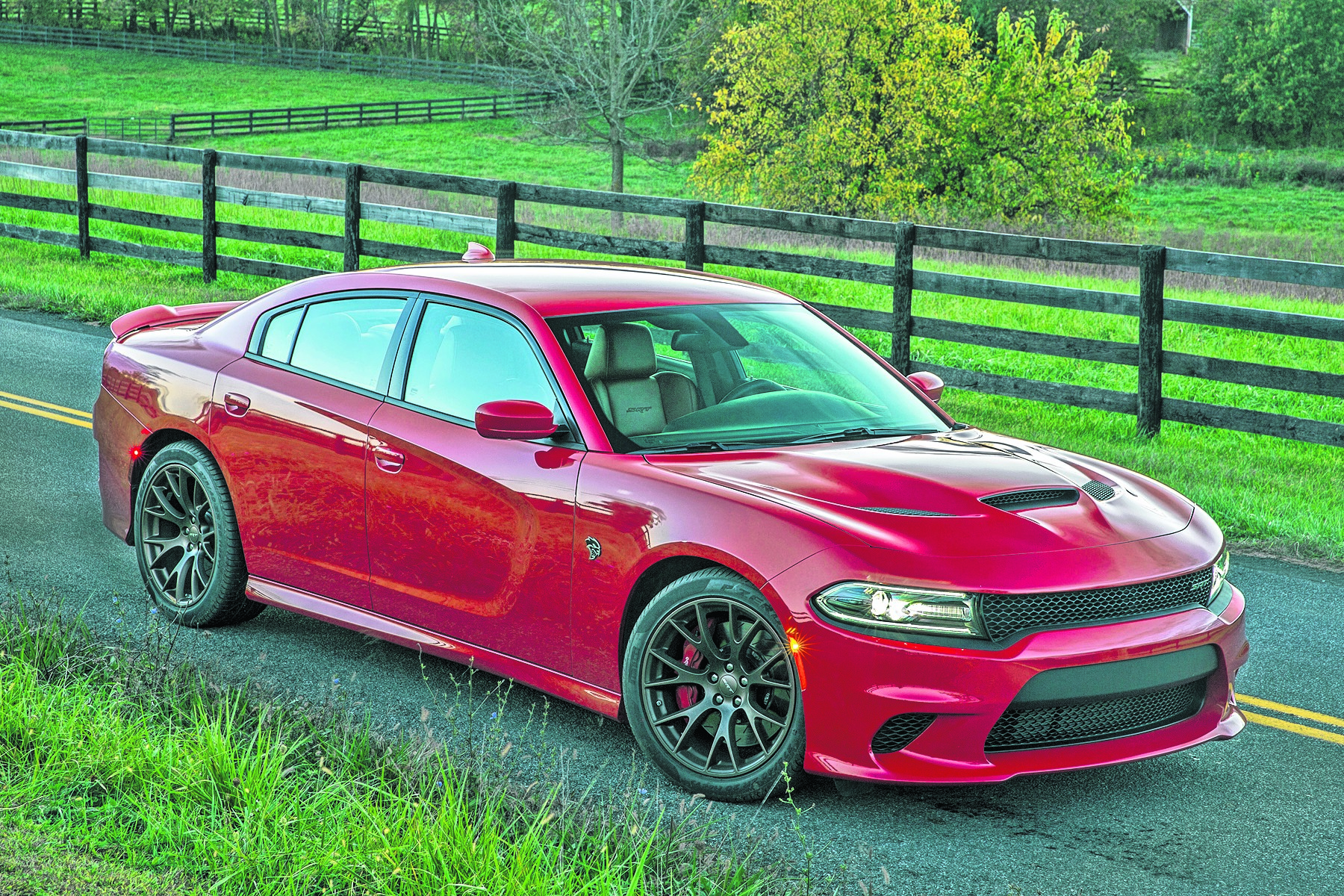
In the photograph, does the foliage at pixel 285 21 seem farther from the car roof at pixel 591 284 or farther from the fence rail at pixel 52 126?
the car roof at pixel 591 284

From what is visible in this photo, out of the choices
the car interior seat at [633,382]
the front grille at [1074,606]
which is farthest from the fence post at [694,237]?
the front grille at [1074,606]

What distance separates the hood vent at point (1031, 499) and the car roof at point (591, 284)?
1549 mm

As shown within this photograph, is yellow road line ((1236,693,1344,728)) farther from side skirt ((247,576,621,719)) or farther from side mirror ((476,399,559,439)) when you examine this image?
side mirror ((476,399,559,439))

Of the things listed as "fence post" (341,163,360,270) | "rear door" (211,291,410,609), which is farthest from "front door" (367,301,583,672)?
"fence post" (341,163,360,270)

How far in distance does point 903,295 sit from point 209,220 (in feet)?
28.8

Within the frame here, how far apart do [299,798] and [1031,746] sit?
2.10 metres

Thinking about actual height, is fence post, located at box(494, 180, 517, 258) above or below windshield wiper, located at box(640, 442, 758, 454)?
above

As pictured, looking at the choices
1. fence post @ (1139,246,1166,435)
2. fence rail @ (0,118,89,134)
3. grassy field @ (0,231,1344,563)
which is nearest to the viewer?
grassy field @ (0,231,1344,563)

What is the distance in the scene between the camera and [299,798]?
4074 millimetres

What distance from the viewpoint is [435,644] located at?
17.0 ft

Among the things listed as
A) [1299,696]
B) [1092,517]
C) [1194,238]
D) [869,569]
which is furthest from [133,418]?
[1194,238]

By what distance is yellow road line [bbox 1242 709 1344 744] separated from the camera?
525 centimetres

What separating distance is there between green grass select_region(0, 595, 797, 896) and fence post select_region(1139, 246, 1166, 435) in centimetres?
724

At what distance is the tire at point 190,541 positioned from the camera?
5.92 m
